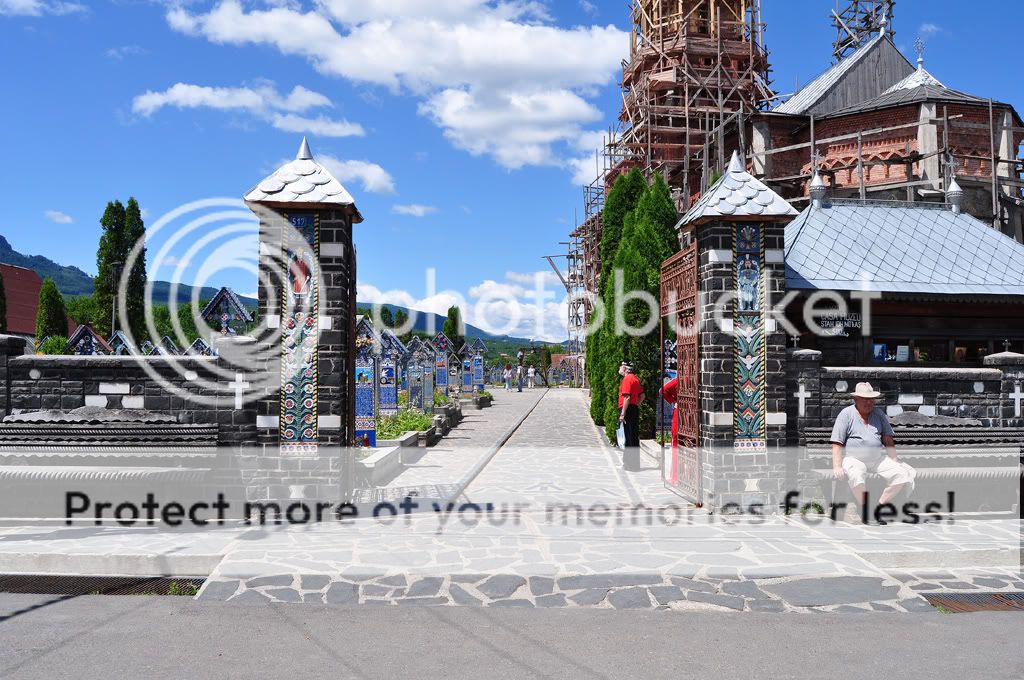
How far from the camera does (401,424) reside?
60.3ft

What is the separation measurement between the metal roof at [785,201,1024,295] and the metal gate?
216cm

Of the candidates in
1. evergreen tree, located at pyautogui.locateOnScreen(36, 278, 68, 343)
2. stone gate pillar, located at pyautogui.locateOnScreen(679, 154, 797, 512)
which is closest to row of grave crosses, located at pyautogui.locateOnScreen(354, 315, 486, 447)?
stone gate pillar, located at pyautogui.locateOnScreen(679, 154, 797, 512)

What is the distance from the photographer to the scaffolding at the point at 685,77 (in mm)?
38312

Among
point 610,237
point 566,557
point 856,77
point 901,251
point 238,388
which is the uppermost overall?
point 856,77

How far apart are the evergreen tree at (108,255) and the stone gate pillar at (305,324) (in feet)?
113

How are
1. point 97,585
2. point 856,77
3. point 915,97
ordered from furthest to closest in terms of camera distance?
point 856,77
point 915,97
point 97,585

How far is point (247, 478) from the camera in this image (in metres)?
8.55

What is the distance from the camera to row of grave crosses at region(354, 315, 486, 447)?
16.1 meters

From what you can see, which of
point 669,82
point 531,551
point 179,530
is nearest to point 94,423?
point 179,530

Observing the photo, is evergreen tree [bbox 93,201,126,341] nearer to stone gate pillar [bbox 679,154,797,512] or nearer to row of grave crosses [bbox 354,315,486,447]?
row of grave crosses [bbox 354,315,486,447]

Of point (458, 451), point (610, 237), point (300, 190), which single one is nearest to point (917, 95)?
point (610, 237)

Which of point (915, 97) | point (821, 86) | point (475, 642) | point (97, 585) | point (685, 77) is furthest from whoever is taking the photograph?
point (685, 77)

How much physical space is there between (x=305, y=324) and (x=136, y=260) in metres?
36.1

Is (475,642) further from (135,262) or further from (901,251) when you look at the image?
(135,262)
